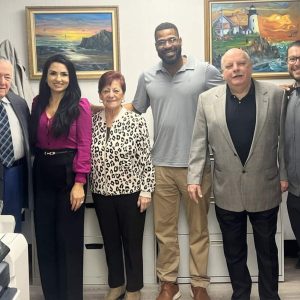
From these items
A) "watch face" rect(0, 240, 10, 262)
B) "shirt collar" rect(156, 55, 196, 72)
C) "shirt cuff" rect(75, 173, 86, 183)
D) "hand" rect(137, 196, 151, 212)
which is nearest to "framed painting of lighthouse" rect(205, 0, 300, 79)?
"shirt collar" rect(156, 55, 196, 72)

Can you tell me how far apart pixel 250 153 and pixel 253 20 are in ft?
4.06

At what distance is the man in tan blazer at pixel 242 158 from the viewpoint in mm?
2197

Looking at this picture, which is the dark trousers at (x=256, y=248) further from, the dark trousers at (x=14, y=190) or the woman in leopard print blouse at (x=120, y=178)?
the dark trousers at (x=14, y=190)

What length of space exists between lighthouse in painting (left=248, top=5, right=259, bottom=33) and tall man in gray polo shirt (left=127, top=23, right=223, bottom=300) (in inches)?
29.0

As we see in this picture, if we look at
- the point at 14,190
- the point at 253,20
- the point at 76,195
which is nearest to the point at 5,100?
the point at 14,190

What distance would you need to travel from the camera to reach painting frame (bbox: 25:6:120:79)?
3025 millimetres

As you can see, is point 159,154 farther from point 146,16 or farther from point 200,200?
point 146,16

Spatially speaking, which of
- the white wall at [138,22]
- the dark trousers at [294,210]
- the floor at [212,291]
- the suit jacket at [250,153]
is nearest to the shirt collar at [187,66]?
the suit jacket at [250,153]

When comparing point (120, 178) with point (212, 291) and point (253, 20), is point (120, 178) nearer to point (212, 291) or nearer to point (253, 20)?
point (212, 291)

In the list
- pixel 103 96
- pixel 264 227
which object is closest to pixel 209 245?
pixel 264 227

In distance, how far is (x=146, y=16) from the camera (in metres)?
3.07

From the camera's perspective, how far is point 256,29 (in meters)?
3.05

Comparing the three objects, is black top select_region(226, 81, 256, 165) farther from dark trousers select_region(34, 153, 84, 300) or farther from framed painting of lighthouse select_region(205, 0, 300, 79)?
framed painting of lighthouse select_region(205, 0, 300, 79)

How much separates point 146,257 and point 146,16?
158 cm
